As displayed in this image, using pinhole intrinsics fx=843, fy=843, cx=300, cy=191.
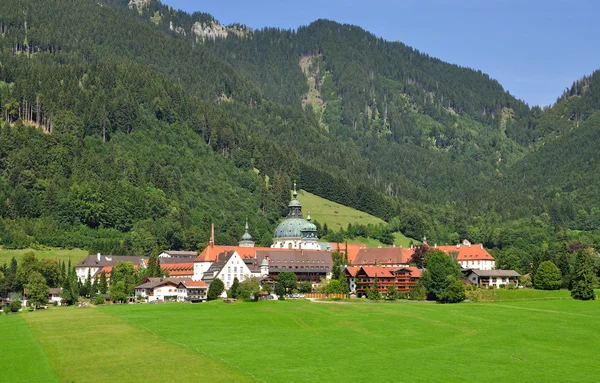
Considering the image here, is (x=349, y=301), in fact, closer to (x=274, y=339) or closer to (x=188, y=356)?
(x=274, y=339)

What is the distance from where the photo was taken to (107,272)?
615 ft

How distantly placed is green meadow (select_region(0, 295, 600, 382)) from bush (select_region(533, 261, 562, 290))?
24579 mm

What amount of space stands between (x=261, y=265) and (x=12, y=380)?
386ft

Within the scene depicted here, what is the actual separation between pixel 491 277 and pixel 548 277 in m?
19.6

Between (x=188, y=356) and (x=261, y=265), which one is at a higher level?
(x=261, y=265)

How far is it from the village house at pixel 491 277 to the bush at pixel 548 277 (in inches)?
549

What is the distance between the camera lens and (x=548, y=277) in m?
160

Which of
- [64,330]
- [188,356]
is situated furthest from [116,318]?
[188,356]

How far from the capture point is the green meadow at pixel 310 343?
243ft

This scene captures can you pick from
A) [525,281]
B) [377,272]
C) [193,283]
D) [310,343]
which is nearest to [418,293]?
[377,272]

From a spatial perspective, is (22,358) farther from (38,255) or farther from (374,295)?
(38,255)

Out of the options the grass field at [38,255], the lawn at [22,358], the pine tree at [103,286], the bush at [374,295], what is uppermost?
the grass field at [38,255]

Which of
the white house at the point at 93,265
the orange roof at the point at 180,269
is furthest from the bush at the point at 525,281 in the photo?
the white house at the point at 93,265

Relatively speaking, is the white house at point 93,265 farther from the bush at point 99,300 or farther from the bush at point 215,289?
the bush at point 215,289
